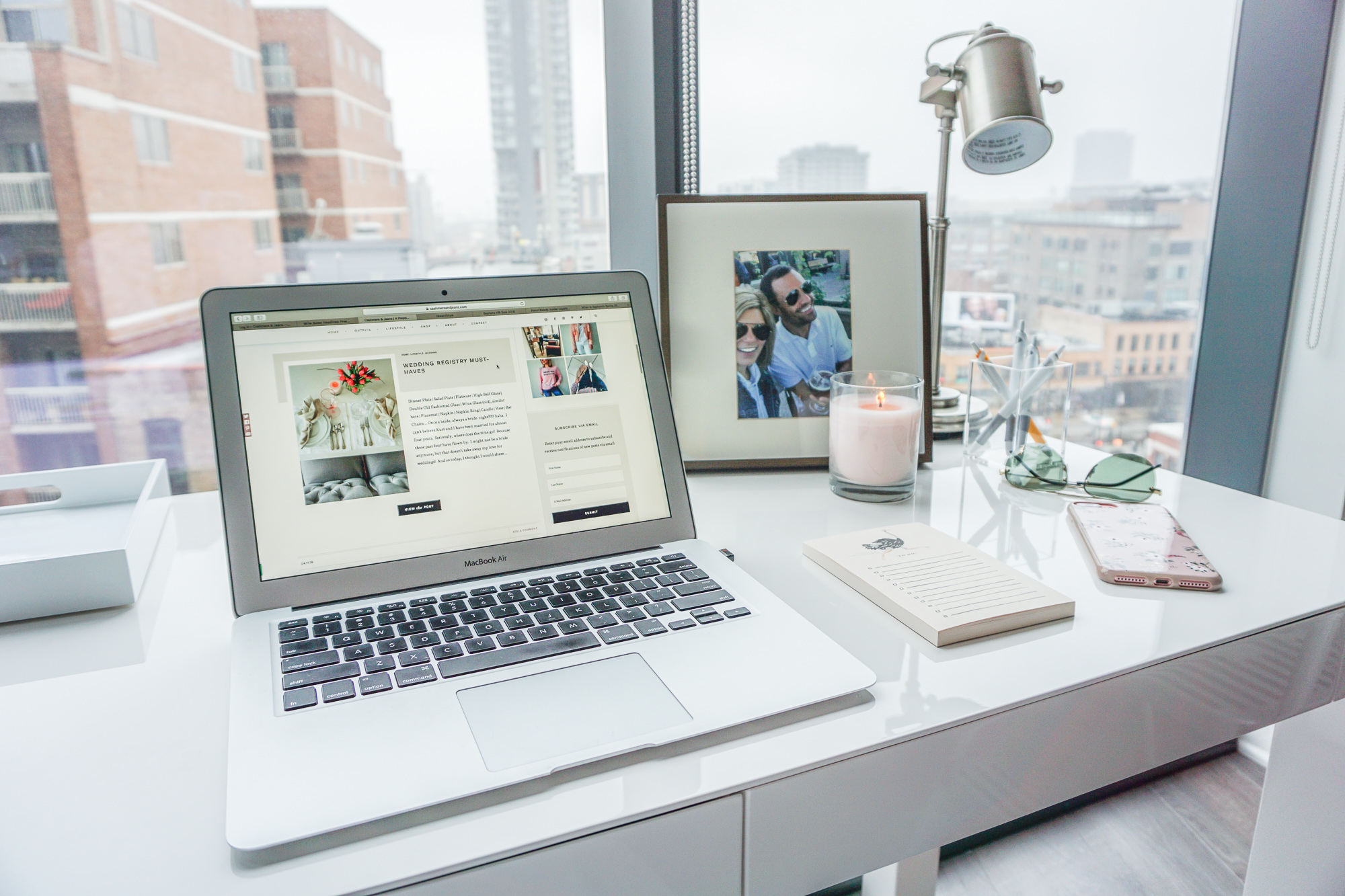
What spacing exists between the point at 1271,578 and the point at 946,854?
85cm

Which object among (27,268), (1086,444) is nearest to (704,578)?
(1086,444)

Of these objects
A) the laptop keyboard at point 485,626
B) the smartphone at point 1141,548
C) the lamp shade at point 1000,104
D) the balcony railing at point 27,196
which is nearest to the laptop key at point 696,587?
the laptop keyboard at point 485,626

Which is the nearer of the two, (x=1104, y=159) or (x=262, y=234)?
(x=262, y=234)

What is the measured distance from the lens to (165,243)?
0.95 m

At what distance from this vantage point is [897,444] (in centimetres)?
88

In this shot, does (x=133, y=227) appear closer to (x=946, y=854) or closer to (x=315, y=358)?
(x=315, y=358)

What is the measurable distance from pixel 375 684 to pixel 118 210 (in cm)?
72

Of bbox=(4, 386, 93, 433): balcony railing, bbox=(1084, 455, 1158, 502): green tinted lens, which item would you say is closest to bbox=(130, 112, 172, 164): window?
bbox=(4, 386, 93, 433): balcony railing

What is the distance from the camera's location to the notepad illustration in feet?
2.01

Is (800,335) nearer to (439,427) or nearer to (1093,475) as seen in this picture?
(1093,475)

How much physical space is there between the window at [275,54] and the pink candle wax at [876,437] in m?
0.78

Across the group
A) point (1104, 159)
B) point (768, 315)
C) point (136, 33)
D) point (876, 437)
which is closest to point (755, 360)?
point (768, 315)

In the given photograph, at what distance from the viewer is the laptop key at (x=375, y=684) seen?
0.51m

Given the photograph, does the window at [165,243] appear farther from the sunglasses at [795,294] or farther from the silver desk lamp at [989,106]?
the silver desk lamp at [989,106]
